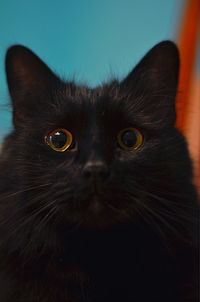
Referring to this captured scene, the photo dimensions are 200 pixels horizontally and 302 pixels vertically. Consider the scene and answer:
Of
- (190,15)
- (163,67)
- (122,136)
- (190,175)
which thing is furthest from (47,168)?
(190,15)

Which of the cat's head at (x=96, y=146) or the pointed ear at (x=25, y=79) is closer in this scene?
the cat's head at (x=96, y=146)

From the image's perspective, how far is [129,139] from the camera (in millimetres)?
1618

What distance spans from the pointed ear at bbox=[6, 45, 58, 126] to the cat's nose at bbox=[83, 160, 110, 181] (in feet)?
1.50

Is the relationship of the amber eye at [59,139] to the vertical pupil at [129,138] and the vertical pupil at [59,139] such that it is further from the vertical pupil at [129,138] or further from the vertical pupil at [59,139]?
the vertical pupil at [129,138]

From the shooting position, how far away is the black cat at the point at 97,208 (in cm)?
148

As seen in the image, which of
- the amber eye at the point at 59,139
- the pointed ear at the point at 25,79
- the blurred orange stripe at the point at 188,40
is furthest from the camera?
the blurred orange stripe at the point at 188,40

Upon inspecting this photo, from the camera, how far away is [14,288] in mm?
1557

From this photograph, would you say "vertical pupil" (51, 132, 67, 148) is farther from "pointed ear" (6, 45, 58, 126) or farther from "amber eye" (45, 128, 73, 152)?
"pointed ear" (6, 45, 58, 126)

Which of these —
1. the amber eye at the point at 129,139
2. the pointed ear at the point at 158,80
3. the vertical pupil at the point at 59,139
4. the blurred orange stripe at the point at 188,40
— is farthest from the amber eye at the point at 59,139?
the blurred orange stripe at the point at 188,40

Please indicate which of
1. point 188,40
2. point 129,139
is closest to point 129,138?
point 129,139

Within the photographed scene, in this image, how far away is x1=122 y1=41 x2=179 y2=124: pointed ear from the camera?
180 cm

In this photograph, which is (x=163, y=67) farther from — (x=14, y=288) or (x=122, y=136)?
(x=14, y=288)

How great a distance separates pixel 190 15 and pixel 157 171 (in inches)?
53.9

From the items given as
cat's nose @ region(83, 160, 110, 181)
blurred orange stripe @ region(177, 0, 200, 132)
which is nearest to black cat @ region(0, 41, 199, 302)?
cat's nose @ region(83, 160, 110, 181)
